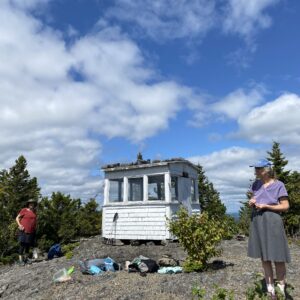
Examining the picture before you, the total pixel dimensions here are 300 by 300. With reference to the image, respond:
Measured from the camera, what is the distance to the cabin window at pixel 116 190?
1489 cm

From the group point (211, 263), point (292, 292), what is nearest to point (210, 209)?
point (211, 263)

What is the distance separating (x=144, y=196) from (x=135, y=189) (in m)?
0.59

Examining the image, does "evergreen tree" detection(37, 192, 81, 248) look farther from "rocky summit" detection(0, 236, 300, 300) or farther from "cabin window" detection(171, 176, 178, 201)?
"rocky summit" detection(0, 236, 300, 300)

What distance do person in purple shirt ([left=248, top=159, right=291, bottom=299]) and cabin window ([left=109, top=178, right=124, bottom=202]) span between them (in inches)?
386

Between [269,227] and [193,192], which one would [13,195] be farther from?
[269,227]

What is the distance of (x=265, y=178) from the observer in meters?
5.30

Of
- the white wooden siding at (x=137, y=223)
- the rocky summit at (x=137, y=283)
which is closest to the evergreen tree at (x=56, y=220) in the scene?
the white wooden siding at (x=137, y=223)

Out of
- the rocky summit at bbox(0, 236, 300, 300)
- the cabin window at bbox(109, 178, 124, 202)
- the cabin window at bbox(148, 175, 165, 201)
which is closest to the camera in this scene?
the rocky summit at bbox(0, 236, 300, 300)

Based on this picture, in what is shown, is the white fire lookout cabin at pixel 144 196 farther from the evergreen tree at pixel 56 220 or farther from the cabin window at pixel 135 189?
the evergreen tree at pixel 56 220

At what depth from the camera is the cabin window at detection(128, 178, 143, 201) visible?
47.1ft

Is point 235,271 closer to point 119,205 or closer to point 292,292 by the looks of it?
point 292,292

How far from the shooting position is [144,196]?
46.3ft

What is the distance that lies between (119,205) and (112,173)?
1247mm

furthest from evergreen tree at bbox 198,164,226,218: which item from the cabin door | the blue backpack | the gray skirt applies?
the gray skirt
